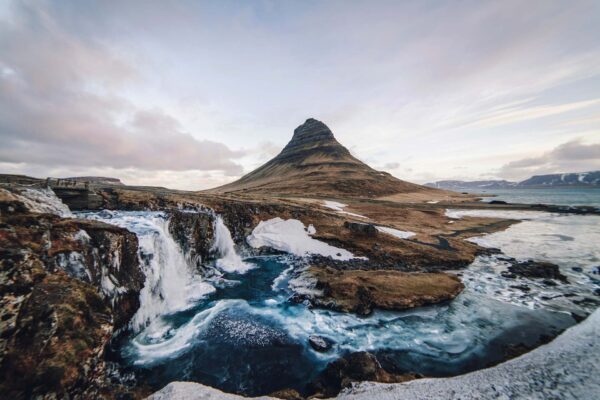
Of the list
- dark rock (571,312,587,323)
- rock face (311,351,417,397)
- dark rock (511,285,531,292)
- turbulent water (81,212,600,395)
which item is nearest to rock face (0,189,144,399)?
turbulent water (81,212,600,395)

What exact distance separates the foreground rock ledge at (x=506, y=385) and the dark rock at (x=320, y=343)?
408cm

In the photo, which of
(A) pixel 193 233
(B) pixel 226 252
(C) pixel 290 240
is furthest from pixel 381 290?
(A) pixel 193 233

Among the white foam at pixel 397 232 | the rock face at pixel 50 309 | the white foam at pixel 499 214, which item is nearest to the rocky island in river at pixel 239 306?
the rock face at pixel 50 309

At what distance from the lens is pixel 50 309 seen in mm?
9523

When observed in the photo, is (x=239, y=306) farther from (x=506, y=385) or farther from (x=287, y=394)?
(x=506, y=385)

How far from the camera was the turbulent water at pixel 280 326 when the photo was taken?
43.6 feet

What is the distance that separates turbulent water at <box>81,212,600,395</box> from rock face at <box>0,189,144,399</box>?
3450mm

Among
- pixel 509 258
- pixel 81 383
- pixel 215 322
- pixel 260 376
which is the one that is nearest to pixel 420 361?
pixel 260 376

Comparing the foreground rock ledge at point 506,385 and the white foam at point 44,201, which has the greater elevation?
the white foam at point 44,201

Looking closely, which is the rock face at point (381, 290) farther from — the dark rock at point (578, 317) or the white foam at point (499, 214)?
the white foam at point (499, 214)

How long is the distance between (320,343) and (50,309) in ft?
42.1

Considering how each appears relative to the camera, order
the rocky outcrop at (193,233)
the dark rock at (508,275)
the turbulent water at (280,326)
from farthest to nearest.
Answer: the rocky outcrop at (193,233) < the dark rock at (508,275) < the turbulent water at (280,326)

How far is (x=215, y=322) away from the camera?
696 inches

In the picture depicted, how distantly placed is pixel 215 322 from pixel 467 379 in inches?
583
